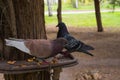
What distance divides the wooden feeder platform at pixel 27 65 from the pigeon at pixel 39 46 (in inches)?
3.1

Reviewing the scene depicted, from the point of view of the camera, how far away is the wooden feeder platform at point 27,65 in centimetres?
274

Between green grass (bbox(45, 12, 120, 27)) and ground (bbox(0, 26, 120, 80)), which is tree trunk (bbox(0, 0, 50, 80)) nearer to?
ground (bbox(0, 26, 120, 80))

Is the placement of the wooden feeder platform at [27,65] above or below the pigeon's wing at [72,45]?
below

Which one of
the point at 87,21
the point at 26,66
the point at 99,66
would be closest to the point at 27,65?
the point at 26,66

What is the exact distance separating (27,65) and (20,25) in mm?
384

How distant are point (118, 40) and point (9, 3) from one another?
1297 cm

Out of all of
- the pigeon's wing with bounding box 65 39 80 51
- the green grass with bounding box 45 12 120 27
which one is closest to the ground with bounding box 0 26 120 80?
the pigeon's wing with bounding box 65 39 80 51

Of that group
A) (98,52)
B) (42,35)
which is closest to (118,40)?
(98,52)

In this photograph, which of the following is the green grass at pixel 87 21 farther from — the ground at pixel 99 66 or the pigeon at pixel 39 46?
the pigeon at pixel 39 46

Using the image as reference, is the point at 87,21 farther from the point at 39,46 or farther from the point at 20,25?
the point at 39,46

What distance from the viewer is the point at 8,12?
2.95 metres

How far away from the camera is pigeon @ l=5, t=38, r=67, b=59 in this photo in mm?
2799

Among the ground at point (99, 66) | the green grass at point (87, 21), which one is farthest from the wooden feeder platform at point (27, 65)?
the green grass at point (87, 21)

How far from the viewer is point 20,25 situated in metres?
3.01
